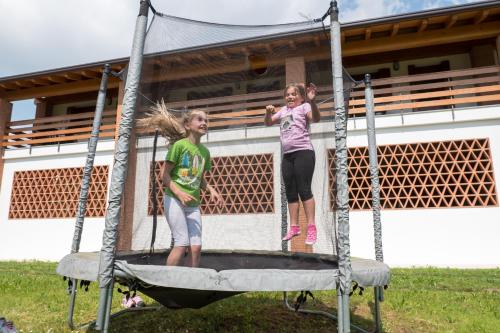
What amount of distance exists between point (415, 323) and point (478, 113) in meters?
5.62

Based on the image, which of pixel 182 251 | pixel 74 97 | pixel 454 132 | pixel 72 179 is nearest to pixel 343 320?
pixel 182 251

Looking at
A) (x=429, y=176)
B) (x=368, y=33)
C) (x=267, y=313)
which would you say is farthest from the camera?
(x=368, y=33)

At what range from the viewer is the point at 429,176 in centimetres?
688

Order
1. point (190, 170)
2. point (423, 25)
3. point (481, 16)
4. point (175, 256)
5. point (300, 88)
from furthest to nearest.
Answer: point (423, 25) → point (481, 16) → point (300, 88) → point (190, 170) → point (175, 256)

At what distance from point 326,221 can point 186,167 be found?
3.65 ft

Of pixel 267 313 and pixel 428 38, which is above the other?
pixel 428 38

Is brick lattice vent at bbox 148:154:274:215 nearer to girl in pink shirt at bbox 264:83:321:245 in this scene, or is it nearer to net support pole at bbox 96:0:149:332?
girl in pink shirt at bbox 264:83:321:245

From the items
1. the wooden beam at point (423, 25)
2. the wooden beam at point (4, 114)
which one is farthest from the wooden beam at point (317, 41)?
the wooden beam at point (4, 114)

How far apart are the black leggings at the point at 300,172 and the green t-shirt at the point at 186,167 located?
0.71 metres

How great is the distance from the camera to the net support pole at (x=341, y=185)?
5.46 feet

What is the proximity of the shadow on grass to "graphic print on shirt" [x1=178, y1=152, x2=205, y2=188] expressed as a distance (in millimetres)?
1102

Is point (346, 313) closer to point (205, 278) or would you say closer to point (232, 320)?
point (205, 278)

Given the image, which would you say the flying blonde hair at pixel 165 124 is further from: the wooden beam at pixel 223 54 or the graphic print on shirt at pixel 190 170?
the wooden beam at pixel 223 54

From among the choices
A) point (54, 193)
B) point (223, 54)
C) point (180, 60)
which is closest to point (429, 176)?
point (223, 54)
